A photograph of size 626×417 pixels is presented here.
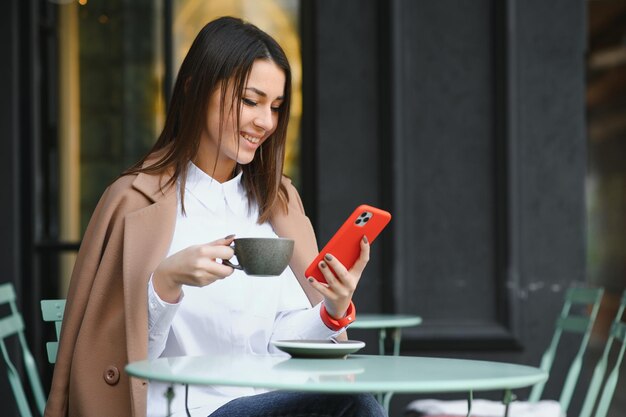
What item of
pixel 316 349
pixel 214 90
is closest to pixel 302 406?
pixel 316 349

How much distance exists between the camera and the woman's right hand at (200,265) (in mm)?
1887

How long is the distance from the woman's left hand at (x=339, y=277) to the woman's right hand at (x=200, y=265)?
204 millimetres

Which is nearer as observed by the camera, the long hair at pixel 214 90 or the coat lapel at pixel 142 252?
the coat lapel at pixel 142 252

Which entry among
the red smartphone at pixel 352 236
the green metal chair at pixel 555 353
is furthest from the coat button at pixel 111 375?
the green metal chair at pixel 555 353

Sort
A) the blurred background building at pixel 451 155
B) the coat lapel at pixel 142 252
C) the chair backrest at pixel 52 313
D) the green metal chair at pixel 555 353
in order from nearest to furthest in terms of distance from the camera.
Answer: the coat lapel at pixel 142 252
the chair backrest at pixel 52 313
the green metal chair at pixel 555 353
the blurred background building at pixel 451 155

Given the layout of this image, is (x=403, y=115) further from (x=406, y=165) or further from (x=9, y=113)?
(x=9, y=113)

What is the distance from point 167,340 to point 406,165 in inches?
96.1

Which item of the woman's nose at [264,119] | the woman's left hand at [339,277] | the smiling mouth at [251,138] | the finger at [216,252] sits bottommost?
the woman's left hand at [339,277]

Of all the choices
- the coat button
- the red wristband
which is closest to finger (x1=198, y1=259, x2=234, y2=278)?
the red wristband

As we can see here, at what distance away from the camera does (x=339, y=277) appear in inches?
80.0

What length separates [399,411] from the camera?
4.57m

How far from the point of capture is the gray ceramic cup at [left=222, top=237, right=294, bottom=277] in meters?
1.88

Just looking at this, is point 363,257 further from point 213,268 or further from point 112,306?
point 112,306

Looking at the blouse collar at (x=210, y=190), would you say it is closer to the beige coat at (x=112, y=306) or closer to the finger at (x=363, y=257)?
the beige coat at (x=112, y=306)
